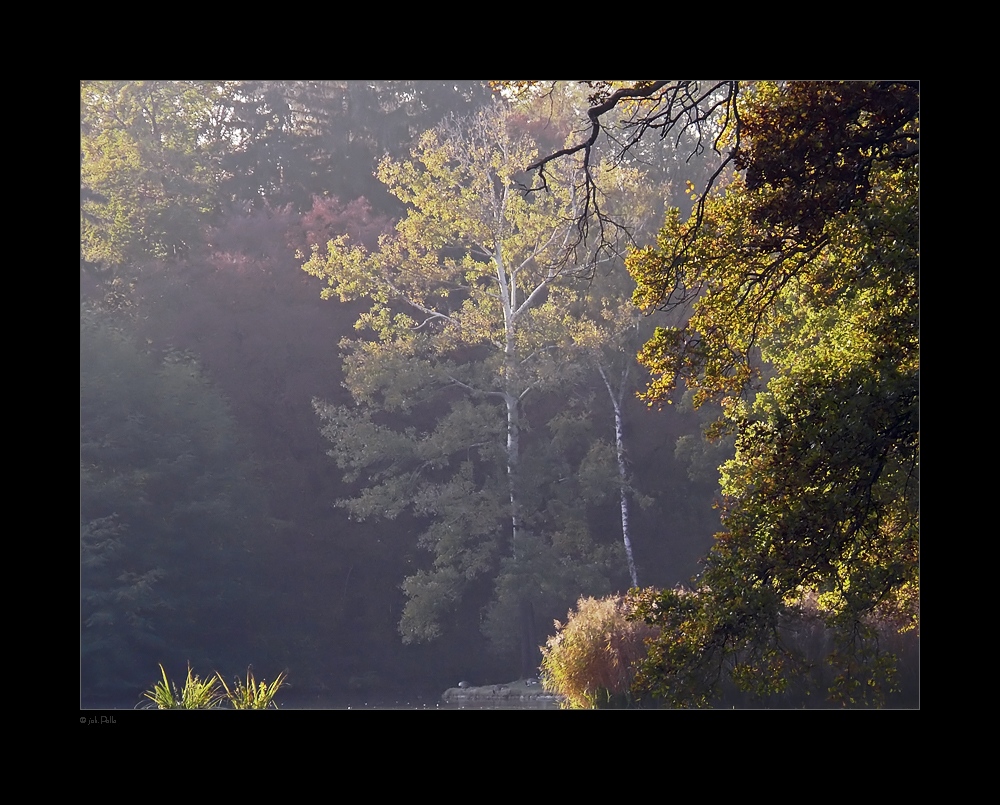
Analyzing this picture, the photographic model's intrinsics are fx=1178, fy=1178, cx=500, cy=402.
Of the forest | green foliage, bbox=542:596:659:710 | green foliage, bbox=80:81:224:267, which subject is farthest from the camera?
green foliage, bbox=80:81:224:267

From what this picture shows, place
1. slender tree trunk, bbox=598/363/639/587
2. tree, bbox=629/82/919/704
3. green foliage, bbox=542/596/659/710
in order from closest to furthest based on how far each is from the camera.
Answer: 1. tree, bbox=629/82/919/704
2. green foliage, bbox=542/596/659/710
3. slender tree trunk, bbox=598/363/639/587

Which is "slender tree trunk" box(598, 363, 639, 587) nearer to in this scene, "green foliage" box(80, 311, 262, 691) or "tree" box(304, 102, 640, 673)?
"tree" box(304, 102, 640, 673)

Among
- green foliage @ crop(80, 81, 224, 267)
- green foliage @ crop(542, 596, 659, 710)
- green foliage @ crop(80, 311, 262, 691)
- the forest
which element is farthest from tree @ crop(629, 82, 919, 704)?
green foliage @ crop(80, 81, 224, 267)

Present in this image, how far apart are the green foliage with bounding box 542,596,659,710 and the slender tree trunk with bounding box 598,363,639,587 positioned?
6025mm

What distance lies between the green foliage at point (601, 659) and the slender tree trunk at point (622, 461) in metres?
6.03

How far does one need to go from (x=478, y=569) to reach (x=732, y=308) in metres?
8.42

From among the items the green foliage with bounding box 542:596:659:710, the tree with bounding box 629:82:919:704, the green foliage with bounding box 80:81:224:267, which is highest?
the green foliage with bounding box 80:81:224:267

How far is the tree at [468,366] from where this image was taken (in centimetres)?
1424

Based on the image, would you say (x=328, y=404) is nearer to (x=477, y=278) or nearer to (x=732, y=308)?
(x=477, y=278)

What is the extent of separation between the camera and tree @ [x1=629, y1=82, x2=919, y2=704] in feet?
19.0

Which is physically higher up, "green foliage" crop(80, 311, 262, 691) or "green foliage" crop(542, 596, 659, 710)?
"green foliage" crop(80, 311, 262, 691)

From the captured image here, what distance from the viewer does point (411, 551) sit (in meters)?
15.2
